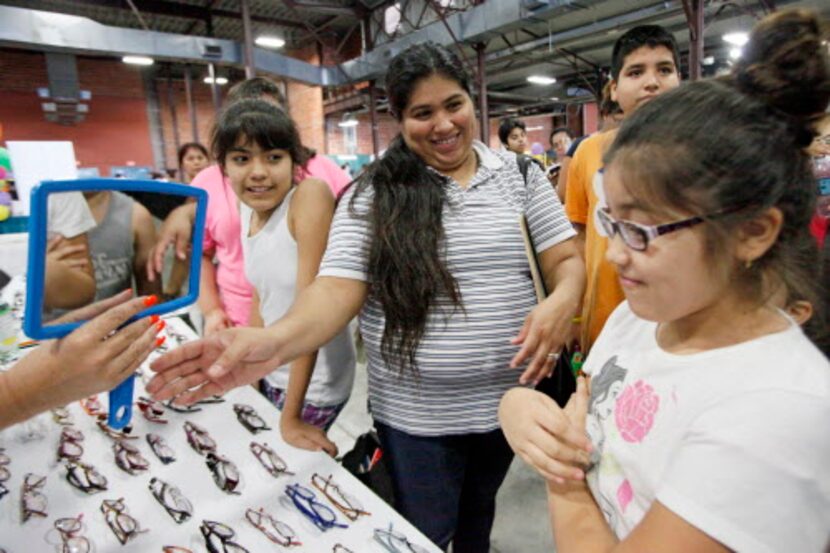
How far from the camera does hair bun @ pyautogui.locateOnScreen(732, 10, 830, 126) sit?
2.00 feet

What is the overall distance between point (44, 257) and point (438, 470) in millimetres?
899

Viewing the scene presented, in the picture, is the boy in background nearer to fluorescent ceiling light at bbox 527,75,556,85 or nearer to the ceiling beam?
the ceiling beam

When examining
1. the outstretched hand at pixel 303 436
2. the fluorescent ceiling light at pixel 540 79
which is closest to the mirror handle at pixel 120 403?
the outstretched hand at pixel 303 436

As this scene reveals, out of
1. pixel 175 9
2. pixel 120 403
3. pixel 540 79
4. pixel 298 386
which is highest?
pixel 175 9

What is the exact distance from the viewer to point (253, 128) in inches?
52.4

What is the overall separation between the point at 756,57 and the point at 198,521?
110 centimetres

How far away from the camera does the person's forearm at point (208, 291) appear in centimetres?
171

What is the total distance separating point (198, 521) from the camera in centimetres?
87

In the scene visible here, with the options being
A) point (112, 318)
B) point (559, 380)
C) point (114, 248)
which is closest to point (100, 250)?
point (114, 248)

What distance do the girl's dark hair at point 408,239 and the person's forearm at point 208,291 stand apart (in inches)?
32.5

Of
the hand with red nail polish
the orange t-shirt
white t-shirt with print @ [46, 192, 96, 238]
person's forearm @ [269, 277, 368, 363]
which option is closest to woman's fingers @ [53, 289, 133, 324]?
the hand with red nail polish

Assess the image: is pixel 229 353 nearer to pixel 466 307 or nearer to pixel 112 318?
pixel 112 318

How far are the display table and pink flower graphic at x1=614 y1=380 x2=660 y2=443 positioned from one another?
36cm

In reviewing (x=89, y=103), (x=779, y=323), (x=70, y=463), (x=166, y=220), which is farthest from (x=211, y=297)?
(x=89, y=103)
